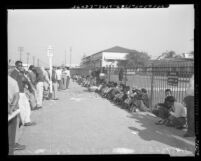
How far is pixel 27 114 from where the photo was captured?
5637mm

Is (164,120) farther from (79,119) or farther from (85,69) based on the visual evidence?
(85,69)

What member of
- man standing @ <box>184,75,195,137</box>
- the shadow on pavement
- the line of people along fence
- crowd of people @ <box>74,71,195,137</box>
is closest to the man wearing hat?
crowd of people @ <box>74,71,195,137</box>

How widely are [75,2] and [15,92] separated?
5.56ft

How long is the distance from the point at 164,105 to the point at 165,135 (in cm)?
117

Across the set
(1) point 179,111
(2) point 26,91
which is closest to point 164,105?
(1) point 179,111

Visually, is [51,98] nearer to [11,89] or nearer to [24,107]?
[24,107]

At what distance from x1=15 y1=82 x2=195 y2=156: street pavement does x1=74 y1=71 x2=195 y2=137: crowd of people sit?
0.22 metres

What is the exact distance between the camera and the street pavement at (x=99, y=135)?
4453mm

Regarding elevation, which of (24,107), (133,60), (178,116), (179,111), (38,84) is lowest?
(178,116)

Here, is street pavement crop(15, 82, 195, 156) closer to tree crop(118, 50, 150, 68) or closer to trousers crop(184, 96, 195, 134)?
trousers crop(184, 96, 195, 134)

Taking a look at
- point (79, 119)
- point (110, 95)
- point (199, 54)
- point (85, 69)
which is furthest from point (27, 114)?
point (85, 69)

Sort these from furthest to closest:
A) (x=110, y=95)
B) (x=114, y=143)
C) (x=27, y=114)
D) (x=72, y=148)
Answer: (x=110, y=95), (x=27, y=114), (x=114, y=143), (x=72, y=148)

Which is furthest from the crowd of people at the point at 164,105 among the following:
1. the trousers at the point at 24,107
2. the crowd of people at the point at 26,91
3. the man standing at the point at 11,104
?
the man standing at the point at 11,104

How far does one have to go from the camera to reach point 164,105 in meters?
6.28
